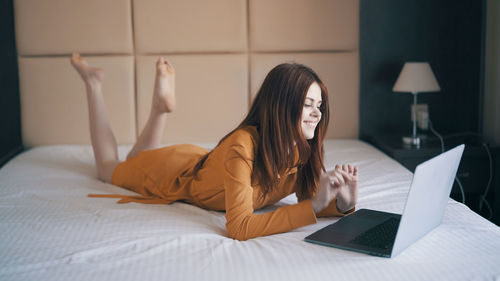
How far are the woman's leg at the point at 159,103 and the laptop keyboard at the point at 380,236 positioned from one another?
1.09m

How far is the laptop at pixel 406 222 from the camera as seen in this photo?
111 cm

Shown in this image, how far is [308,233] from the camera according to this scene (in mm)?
1375

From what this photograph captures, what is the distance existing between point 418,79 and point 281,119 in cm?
151

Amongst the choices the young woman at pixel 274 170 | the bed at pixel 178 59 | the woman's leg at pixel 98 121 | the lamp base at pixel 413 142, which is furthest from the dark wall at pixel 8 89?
the lamp base at pixel 413 142

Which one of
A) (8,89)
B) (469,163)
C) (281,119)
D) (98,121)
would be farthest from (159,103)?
(469,163)

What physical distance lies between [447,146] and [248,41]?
124 centimetres

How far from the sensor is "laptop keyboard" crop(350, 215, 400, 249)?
1.25m

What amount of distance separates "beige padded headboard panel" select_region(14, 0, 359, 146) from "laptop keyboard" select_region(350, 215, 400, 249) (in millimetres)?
1624

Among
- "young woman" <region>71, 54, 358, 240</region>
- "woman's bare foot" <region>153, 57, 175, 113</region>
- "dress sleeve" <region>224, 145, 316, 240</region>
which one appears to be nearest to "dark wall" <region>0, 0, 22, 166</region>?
"woman's bare foot" <region>153, 57, 175, 113</region>

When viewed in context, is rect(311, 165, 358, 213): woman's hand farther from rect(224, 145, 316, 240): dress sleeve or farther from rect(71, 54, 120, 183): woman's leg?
rect(71, 54, 120, 183): woman's leg

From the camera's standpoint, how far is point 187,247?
129cm

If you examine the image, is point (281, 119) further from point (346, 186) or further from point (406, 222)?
point (406, 222)

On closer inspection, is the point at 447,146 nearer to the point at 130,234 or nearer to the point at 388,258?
the point at 388,258

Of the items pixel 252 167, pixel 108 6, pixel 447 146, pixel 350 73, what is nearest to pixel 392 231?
pixel 252 167
